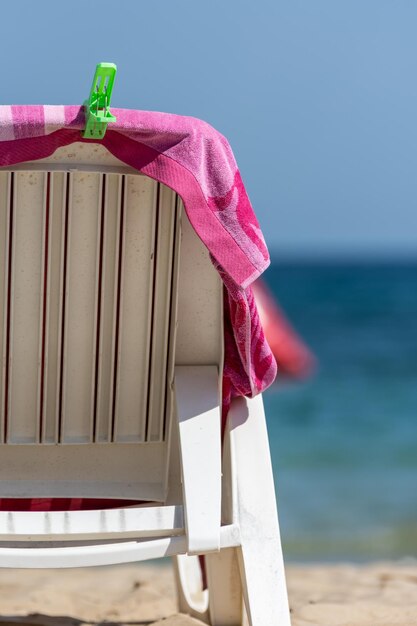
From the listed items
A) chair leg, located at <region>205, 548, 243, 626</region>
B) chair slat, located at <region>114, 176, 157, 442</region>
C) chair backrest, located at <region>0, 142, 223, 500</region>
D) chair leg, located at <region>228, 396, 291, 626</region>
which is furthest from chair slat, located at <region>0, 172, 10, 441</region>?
chair leg, located at <region>205, 548, 243, 626</region>

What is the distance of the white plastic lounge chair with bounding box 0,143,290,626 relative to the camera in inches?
84.0

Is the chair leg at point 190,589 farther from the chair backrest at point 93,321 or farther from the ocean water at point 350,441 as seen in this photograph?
the ocean water at point 350,441

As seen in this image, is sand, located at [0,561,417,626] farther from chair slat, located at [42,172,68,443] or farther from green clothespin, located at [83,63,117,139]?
green clothespin, located at [83,63,117,139]

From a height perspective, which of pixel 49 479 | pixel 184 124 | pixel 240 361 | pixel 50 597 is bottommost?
pixel 50 597

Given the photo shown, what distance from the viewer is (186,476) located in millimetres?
2186

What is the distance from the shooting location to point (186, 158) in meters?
2.16

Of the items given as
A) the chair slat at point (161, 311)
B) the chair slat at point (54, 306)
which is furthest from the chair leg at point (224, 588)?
the chair slat at point (54, 306)

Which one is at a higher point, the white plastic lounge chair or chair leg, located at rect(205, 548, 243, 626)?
the white plastic lounge chair

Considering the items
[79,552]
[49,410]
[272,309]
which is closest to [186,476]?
[79,552]

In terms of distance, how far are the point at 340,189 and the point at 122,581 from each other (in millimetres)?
30531

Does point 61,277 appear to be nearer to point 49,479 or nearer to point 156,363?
point 156,363

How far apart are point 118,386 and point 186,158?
0.57 m

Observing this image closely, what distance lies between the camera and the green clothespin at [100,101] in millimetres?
2004

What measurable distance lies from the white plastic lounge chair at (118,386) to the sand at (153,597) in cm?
74
